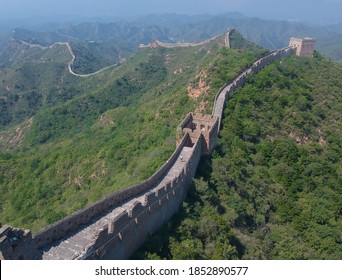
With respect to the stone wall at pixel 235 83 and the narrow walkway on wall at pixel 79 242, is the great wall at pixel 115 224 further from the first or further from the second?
the stone wall at pixel 235 83

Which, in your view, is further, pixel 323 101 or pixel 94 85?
pixel 94 85

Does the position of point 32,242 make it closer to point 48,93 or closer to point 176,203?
point 176,203

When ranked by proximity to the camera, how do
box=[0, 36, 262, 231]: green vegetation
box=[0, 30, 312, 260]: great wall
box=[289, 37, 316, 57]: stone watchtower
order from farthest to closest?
box=[289, 37, 316, 57]: stone watchtower, box=[0, 36, 262, 231]: green vegetation, box=[0, 30, 312, 260]: great wall

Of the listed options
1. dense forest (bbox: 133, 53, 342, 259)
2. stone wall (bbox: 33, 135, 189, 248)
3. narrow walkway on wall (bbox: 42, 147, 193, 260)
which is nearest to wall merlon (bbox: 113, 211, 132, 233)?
narrow walkway on wall (bbox: 42, 147, 193, 260)

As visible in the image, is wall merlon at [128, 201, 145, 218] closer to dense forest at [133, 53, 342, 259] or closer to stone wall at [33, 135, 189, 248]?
dense forest at [133, 53, 342, 259]

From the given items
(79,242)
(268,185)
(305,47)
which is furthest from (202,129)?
(305,47)

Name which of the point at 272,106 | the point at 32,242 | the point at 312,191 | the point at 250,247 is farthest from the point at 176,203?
the point at 272,106
